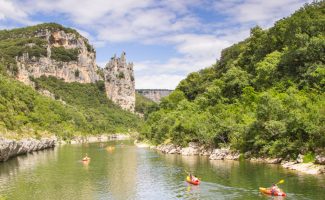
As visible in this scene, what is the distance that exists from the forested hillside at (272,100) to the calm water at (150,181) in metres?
5.67

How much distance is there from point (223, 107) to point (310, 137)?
33853 millimetres

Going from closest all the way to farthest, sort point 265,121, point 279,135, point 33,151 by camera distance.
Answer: point 279,135
point 265,121
point 33,151

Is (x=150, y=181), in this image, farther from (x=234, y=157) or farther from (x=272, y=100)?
(x=272, y=100)

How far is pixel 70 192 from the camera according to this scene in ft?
131

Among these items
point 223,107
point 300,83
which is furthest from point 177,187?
point 223,107

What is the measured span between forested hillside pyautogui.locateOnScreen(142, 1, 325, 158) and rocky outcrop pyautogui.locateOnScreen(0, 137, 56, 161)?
28737mm

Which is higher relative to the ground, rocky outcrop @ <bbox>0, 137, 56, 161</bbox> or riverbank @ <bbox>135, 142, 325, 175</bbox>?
rocky outcrop @ <bbox>0, 137, 56, 161</bbox>

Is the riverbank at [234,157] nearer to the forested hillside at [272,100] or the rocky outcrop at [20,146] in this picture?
the forested hillside at [272,100]

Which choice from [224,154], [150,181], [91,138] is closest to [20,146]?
[150,181]

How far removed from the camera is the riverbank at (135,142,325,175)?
152 feet

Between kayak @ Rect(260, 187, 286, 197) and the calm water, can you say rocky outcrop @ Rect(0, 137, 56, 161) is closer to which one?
the calm water

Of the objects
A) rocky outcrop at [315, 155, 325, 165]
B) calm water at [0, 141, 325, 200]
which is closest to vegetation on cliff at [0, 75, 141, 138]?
calm water at [0, 141, 325, 200]

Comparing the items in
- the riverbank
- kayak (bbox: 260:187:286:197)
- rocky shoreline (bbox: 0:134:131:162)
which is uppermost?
rocky shoreline (bbox: 0:134:131:162)

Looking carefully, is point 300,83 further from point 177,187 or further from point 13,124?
point 13,124
